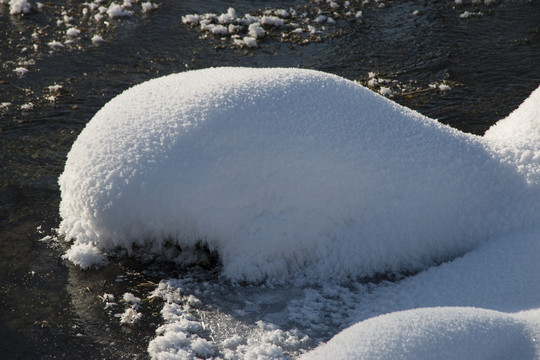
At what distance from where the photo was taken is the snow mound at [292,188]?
8.68 feet

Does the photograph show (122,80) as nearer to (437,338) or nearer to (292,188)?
(292,188)

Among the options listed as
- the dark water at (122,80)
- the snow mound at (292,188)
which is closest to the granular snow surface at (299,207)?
the snow mound at (292,188)

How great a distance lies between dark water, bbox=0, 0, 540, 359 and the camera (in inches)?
101

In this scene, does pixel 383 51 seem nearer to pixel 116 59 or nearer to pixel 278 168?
pixel 116 59

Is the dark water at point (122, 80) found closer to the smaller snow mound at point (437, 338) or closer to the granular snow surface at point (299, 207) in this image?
the granular snow surface at point (299, 207)

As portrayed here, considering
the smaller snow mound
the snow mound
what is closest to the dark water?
the snow mound

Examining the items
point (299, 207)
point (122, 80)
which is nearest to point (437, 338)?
point (299, 207)

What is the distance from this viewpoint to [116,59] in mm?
4859

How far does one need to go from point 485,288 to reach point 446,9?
3.80m

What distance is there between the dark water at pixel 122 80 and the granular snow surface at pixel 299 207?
23 cm

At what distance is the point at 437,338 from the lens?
78.5 inches

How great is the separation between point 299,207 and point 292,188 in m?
0.09

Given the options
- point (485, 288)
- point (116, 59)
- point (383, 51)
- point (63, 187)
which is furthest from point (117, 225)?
point (383, 51)

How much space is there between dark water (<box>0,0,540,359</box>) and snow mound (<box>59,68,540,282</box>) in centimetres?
37
